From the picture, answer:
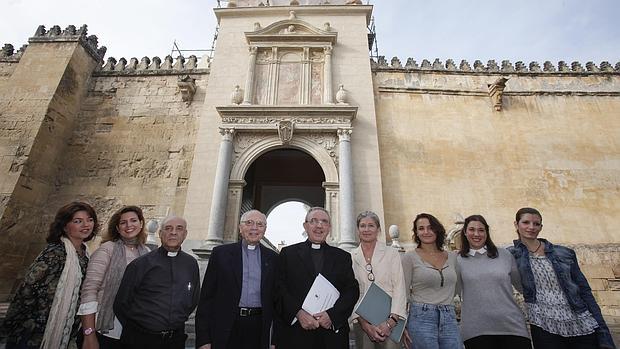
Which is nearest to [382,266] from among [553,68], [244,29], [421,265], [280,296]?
[421,265]

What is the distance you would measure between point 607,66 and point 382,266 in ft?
40.2

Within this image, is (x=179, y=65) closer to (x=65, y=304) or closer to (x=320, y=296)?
(x=65, y=304)

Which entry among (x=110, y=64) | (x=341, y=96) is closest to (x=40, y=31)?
(x=110, y=64)

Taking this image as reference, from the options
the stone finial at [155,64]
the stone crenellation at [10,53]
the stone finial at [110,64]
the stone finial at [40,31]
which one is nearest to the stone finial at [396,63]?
the stone finial at [155,64]

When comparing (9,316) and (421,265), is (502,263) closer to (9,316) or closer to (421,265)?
(421,265)

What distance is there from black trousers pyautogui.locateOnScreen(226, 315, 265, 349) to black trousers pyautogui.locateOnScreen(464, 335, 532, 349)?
71.8 inches

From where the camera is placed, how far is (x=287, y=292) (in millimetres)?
2688

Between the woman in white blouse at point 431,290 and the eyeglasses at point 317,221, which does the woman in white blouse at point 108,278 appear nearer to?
the eyeglasses at point 317,221

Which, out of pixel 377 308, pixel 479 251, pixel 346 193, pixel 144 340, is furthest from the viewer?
pixel 346 193

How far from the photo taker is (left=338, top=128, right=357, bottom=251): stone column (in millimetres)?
7090

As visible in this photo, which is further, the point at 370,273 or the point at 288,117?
the point at 288,117

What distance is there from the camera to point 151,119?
9484 mm

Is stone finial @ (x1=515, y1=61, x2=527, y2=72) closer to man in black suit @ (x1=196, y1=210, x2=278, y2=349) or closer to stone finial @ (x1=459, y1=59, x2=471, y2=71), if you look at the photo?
stone finial @ (x1=459, y1=59, x2=471, y2=71)

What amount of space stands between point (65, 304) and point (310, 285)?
1911 millimetres
